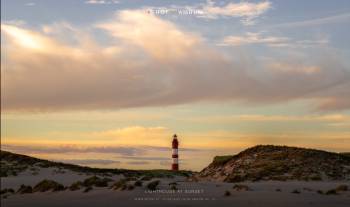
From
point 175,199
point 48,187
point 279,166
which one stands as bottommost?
point 175,199

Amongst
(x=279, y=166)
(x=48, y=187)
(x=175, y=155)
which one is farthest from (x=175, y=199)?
(x=175, y=155)

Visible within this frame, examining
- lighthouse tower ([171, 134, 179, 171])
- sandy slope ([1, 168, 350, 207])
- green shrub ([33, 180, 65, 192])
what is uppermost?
lighthouse tower ([171, 134, 179, 171])

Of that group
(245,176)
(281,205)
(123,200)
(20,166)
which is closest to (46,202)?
(123,200)

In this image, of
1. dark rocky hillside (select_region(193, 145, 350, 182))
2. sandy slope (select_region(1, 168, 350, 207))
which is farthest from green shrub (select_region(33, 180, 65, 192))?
dark rocky hillside (select_region(193, 145, 350, 182))

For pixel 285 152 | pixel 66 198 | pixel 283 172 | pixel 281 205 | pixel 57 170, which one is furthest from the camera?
pixel 57 170

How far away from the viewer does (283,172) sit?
30.1m

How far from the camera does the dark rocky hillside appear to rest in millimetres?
29703

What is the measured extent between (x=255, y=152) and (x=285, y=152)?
2.67 m

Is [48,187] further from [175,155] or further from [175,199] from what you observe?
[175,155]

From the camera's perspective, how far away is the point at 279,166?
31.3 meters

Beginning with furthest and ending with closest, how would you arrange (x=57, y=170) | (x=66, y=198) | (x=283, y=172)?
(x=57, y=170), (x=283, y=172), (x=66, y=198)

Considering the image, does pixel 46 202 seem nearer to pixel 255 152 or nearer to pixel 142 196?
pixel 142 196

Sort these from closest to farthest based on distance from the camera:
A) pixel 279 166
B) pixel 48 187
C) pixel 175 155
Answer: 1. pixel 48 187
2. pixel 279 166
3. pixel 175 155

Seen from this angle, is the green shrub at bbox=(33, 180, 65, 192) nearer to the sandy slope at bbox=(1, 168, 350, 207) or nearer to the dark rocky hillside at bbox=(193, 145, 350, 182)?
the sandy slope at bbox=(1, 168, 350, 207)
